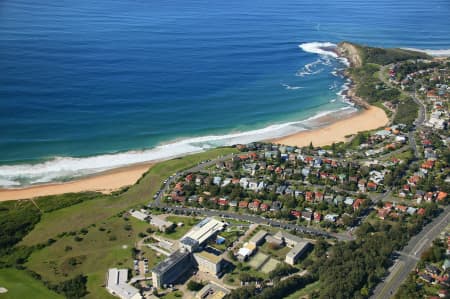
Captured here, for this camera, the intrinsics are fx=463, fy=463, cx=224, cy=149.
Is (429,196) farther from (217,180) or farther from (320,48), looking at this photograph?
(320,48)

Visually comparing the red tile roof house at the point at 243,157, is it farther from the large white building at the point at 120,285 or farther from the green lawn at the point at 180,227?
the large white building at the point at 120,285

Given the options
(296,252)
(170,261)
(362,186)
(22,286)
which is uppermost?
(362,186)

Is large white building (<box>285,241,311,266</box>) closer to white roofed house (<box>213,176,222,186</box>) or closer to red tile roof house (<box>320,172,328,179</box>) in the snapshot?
red tile roof house (<box>320,172,328,179</box>)

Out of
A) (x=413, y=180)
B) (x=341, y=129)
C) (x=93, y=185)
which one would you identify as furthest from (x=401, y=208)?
(x=93, y=185)

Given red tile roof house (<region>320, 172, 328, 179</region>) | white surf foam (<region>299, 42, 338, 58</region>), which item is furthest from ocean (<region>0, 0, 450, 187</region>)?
red tile roof house (<region>320, 172, 328, 179</region>)

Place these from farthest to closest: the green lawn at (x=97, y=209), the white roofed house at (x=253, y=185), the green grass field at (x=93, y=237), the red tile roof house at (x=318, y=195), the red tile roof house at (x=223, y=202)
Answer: the white roofed house at (x=253, y=185)
the red tile roof house at (x=318, y=195)
the red tile roof house at (x=223, y=202)
the green lawn at (x=97, y=209)
the green grass field at (x=93, y=237)

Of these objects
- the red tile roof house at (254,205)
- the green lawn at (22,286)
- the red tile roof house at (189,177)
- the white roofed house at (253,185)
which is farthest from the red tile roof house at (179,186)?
the green lawn at (22,286)

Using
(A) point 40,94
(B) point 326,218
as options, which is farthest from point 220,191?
(A) point 40,94

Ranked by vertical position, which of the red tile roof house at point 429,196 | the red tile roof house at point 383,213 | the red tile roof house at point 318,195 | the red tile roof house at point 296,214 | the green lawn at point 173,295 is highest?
the red tile roof house at point 429,196
